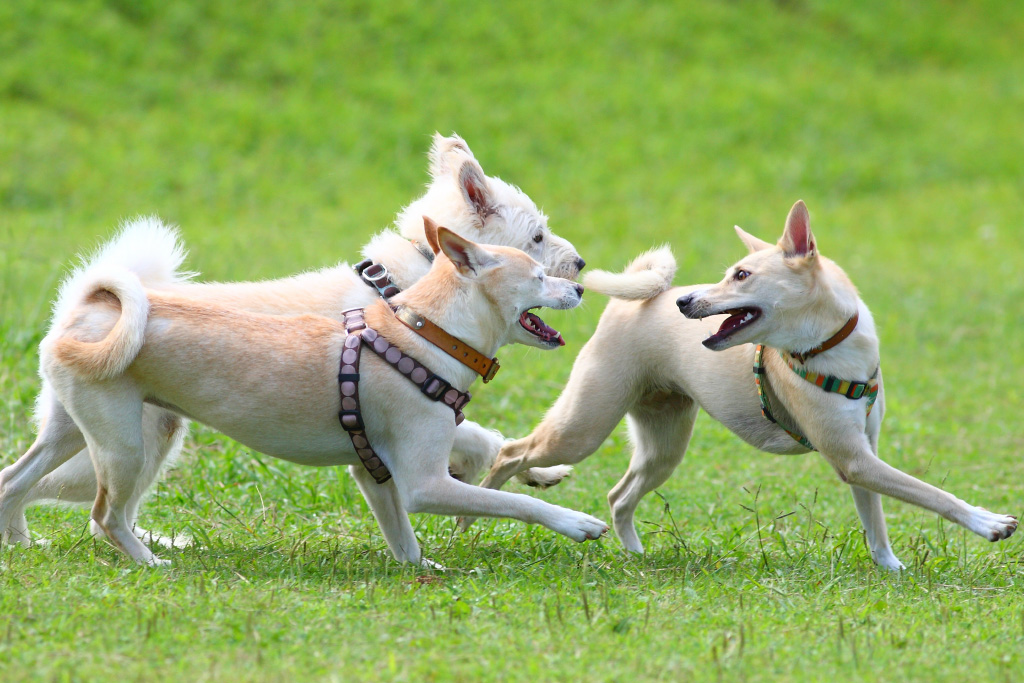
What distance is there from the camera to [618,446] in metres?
7.29

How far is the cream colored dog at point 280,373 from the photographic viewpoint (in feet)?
13.3

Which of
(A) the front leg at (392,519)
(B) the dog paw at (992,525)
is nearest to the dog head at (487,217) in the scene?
(A) the front leg at (392,519)

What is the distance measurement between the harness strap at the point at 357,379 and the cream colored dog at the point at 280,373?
3 cm

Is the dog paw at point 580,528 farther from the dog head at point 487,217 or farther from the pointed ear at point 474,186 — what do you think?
the pointed ear at point 474,186

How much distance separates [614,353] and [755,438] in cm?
75

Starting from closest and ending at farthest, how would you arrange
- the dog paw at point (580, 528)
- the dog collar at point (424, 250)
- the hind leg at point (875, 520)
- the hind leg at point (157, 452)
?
the dog paw at point (580, 528)
the hind leg at point (157, 452)
the hind leg at point (875, 520)
the dog collar at point (424, 250)

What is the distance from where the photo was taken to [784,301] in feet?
14.9

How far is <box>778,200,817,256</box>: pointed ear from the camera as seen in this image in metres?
4.50

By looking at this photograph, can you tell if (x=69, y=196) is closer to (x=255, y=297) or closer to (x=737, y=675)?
(x=255, y=297)

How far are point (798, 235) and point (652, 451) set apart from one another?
1373mm

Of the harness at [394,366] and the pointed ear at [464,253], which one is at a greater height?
the pointed ear at [464,253]

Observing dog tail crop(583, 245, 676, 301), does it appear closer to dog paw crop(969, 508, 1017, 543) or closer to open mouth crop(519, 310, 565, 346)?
open mouth crop(519, 310, 565, 346)

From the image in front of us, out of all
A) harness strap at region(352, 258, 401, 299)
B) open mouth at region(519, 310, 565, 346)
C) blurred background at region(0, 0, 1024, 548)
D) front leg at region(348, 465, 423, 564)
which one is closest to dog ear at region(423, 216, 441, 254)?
open mouth at region(519, 310, 565, 346)

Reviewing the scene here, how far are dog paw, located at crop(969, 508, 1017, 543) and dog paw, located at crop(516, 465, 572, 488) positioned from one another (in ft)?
6.23
